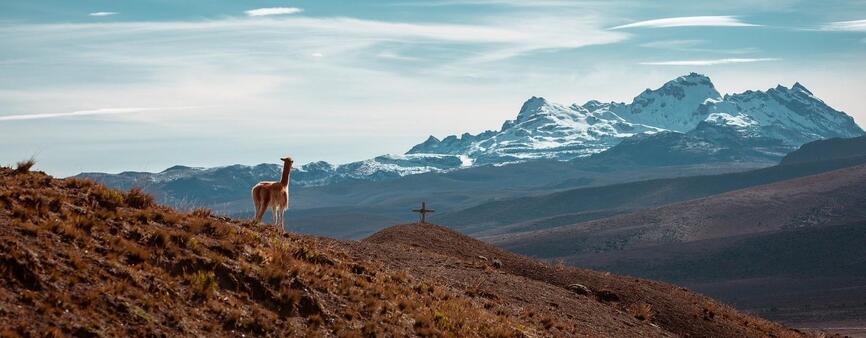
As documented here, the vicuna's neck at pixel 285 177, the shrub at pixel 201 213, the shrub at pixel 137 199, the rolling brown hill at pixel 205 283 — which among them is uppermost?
the vicuna's neck at pixel 285 177

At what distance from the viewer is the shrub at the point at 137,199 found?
68.4 ft

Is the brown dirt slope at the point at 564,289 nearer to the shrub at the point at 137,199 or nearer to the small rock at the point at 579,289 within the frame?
the small rock at the point at 579,289

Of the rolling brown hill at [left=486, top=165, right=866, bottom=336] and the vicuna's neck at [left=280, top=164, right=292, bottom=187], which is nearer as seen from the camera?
the vicuna's neck at [left=280, top=164, right=292, bottom=187]

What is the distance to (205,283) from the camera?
59.5ft

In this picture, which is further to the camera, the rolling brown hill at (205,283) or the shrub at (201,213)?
the shrub at (201,213)

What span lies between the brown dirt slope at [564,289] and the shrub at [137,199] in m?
8.42

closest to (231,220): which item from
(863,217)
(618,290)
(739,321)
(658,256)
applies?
(618,290)

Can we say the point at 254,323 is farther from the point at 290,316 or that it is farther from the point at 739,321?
the point at 739,321

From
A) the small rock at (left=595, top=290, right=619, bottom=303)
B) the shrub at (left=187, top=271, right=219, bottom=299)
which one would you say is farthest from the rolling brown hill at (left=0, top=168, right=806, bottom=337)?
the small rock at (left=595, top=290, right=619, bottom=303)

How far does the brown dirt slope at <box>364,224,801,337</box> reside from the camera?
1152 inches

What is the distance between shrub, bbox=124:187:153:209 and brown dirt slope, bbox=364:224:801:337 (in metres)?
8.42

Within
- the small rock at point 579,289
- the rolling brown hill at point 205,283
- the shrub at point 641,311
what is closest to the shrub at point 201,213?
the rolling brown hill at point 205,283

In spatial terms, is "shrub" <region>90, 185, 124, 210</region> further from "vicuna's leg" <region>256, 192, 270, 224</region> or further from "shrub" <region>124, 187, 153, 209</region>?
"vicuna's leg" <region>256, 192, 270, 224</region>

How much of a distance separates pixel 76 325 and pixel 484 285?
51.1ft
